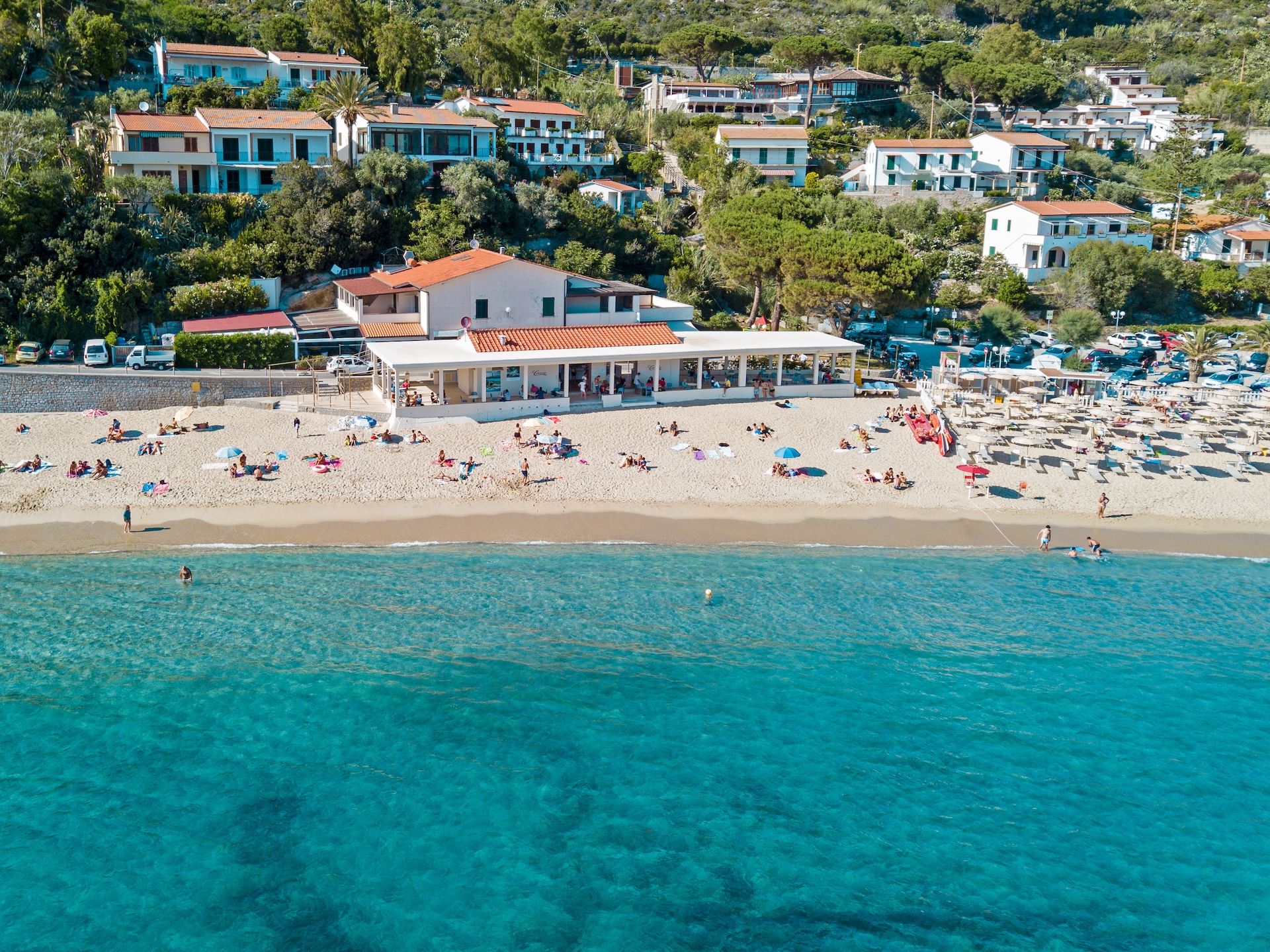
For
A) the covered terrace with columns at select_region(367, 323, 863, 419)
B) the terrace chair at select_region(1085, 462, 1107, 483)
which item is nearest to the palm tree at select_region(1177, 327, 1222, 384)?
the terrace chair at select_region(1085, 462, 1107, 483)

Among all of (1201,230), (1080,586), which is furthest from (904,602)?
(1201,230)

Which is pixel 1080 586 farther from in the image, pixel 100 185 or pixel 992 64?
pixel 992 64

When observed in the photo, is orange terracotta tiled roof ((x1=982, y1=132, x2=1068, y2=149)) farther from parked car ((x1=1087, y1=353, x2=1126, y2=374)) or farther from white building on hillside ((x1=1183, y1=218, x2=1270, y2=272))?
parked car ((x1=1087, y1=353, x2=1126, y2=374))

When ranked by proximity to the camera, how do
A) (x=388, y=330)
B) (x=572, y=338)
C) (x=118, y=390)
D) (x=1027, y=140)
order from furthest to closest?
(x=1027, y=140) < (x=388, y=330) < (x=572, y=338) < (x=118, y=390)

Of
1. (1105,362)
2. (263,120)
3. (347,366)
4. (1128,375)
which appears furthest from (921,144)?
(347,366)

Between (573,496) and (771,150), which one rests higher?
(771,150)

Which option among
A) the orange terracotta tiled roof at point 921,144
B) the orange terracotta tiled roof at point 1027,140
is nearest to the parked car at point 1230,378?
the orange terracotta tiled roof at point 921,144

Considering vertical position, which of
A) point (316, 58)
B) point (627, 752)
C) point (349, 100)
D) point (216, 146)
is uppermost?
point (316, 58)

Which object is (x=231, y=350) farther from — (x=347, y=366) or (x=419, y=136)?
(x=419, y=136)
